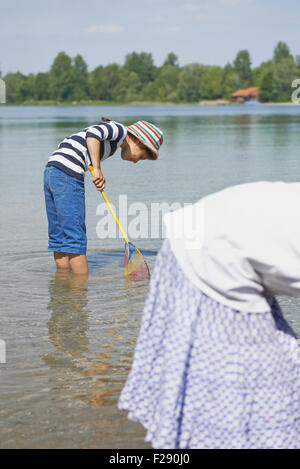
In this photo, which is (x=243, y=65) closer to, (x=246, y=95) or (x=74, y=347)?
(x=246, y=95)

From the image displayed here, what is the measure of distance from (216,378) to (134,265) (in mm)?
3939

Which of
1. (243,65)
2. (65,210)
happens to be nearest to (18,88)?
(243,65)

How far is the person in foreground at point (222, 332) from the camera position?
2.35 metres

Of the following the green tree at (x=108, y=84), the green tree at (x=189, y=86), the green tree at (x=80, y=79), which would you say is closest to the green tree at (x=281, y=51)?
the green tree at (x=189, y=86)

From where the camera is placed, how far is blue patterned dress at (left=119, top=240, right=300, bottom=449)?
2418 millimetres

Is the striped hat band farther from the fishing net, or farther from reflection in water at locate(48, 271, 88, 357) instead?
reflection in water at locate(48, 271, 88, 357)

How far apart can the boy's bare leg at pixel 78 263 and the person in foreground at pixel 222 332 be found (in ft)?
11.9

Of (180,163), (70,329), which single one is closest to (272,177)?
(180,163)

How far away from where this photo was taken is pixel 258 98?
6422 inches

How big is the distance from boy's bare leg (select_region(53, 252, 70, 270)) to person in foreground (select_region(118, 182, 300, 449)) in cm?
390

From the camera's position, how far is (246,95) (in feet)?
554
